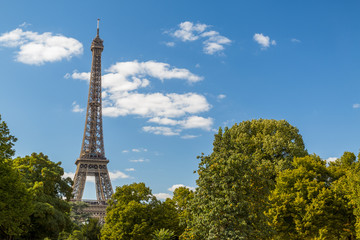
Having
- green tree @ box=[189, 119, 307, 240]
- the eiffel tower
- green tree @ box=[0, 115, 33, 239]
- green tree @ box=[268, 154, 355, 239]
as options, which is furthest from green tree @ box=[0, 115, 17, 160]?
the eiffel tower

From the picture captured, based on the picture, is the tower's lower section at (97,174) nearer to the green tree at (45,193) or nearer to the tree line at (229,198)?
the tree line at (229,198)

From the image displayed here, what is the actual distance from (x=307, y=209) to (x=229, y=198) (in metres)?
15.1

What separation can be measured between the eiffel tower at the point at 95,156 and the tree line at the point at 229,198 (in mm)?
29628

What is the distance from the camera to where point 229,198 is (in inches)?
877

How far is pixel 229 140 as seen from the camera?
24859 millimetres

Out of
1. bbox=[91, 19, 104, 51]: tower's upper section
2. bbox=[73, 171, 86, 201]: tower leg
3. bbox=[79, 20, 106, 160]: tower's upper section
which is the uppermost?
bbox=[91, 19, 104, 51]: tower's upper section

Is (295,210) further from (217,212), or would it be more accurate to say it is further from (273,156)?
(217,212)

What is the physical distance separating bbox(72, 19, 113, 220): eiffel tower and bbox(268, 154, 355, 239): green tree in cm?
5289

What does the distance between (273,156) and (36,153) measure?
25993 millimetres

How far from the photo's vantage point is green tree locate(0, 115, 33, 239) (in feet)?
83.1

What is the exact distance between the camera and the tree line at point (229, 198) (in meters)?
22.9

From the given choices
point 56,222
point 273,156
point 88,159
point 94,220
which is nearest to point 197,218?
point 56,222

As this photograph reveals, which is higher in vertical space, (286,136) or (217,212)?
(286,136)

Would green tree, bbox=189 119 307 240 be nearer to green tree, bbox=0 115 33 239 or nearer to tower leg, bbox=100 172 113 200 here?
green tree, bbox=0 115 33 239
